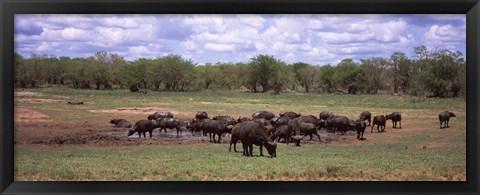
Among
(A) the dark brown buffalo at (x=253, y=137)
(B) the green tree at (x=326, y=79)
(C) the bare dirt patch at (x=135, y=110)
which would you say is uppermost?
(B) the green tree at (x=326, y=79)

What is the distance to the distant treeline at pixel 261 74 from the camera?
1126 centimetres

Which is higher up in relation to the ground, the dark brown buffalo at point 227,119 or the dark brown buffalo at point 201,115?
the dark brown buffalo at point 201,115

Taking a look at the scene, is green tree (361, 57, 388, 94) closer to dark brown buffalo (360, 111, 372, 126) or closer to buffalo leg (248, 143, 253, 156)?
dark brown buffalo (360, 111, 372, 126)

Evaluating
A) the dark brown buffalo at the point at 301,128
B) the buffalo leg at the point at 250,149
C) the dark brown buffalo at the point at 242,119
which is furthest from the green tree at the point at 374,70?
the buffalo leg at the point at 250,149

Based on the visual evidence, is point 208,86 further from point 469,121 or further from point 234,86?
point 469,121

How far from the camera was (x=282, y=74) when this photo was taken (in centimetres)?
1156

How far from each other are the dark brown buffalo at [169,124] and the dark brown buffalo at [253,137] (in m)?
1.08

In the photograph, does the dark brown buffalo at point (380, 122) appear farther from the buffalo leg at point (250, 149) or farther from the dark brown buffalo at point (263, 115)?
the buffalo leg at point (250, 149)

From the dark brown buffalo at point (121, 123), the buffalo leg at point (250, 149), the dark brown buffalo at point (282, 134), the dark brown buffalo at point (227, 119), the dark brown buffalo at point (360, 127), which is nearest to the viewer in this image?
the dark brown buffalo at point (121, 123)

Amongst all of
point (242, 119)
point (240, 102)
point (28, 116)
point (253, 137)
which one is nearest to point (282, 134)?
point (253, 137)

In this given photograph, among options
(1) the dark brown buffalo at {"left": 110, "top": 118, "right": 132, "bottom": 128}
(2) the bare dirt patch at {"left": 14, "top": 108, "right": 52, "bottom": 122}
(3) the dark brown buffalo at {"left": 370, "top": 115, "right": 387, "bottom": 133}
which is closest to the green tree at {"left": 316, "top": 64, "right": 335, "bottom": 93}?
(3) the dark brown buffalo at {"left": 370, "top": 115, "right": 387, "bottom": 133}

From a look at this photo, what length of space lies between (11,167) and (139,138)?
2.12 m

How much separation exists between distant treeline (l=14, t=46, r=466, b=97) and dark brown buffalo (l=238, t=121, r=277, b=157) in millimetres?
670

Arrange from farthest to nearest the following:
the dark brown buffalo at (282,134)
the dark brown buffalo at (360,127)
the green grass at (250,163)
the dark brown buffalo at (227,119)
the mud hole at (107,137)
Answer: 1. the dark brown buffalo at (227,119)
2. the dark brown buffalo at (360,127)
3. the dark brown buffalo at (282,134)
4. the mud hole at (107,137)
5. the green grass at (250,163)
